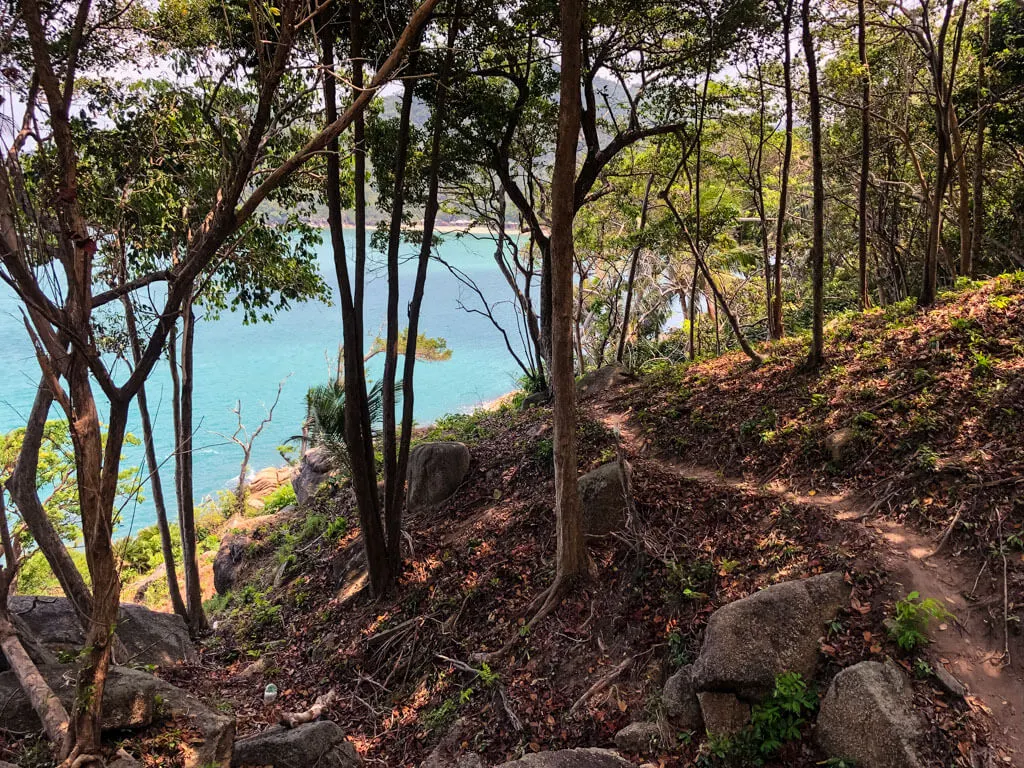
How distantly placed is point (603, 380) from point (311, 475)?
25.0 ft

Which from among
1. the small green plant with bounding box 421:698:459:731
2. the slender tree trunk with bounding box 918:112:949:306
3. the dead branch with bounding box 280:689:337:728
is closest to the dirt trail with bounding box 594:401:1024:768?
the small green plant with bounding box 421:698:459:731

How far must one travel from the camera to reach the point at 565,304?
211 inches

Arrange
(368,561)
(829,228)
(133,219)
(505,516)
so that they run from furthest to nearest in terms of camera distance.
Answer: (829,228), (505,516), (368,561), (133,219)

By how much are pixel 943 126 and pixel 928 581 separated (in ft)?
24.2

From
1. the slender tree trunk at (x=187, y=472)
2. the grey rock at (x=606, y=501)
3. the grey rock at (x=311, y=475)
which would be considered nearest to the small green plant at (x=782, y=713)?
the grey rock at (x=606, y=501)

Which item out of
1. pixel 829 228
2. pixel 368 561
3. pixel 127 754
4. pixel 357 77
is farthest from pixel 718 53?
A: pixel 829 228

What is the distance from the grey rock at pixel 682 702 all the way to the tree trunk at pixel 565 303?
5.41 ft

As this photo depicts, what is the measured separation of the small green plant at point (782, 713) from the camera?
13.3 ft

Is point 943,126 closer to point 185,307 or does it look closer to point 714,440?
point 714,440

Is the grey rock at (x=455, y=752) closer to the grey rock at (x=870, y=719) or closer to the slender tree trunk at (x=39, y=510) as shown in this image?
the grey rock at (x=870, y=719)

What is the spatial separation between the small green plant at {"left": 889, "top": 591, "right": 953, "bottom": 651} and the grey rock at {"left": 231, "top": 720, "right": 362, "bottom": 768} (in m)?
4.51

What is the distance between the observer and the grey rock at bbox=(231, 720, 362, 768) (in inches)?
181

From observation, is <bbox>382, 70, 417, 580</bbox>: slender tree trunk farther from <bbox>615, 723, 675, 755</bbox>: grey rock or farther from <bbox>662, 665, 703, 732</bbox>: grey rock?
<bbox>662, 665, 703, 732</bbox>: grey rock

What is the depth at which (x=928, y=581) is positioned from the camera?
460cm
